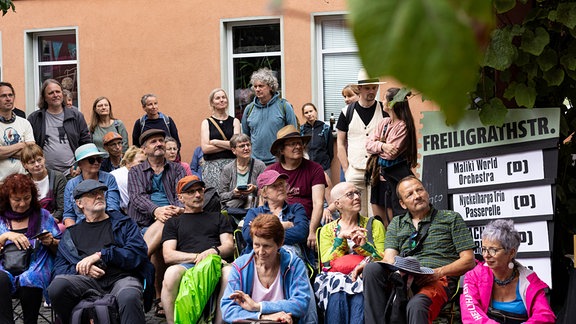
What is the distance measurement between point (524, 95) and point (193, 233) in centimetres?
299

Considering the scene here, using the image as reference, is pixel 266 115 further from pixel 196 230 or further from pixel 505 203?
pixel 505 203

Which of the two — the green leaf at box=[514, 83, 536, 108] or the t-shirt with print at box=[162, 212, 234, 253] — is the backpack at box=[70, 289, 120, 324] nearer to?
the t-shirt with print at box=[162, 212, 234, 253]

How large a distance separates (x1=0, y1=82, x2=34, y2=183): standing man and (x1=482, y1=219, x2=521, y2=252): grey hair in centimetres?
524

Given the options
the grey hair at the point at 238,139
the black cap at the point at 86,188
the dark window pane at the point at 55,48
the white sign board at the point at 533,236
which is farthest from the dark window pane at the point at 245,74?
the white sign board at the point at 533,236

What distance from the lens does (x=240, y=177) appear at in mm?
9289

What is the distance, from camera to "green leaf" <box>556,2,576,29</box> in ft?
19.8

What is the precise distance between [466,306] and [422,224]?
2.56ft

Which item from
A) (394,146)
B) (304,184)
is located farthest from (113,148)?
(394,146)

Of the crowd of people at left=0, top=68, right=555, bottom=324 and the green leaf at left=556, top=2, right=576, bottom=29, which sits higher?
the green leaf at left=556, top=2, right=576, bottom=29

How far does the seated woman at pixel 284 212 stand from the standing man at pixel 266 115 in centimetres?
235

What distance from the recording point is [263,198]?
8016 mm

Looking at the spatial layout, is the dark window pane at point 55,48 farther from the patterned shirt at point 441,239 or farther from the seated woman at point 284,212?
the patterned shirt at point 441,239

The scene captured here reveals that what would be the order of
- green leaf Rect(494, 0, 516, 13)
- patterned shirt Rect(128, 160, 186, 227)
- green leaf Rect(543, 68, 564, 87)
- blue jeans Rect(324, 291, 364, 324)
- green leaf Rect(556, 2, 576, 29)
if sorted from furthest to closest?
patterned shirt Rect(128, 160, 186, 227)
blue jeans Rect(324, 291, 364, 324)
green leaf Rect(543, 68, 564, 87)
green leaf Rect(556, 2, 576, 29)
green leaf Rect(494, 0, 516, 13)

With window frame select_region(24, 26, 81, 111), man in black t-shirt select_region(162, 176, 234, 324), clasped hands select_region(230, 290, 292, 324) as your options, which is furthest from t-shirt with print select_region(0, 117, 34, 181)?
window frame select_region(24, 26, 81, 111)
